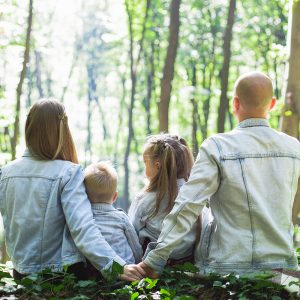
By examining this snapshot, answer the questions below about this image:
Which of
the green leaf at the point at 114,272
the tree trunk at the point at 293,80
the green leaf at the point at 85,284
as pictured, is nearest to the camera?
the green leaf at the point at 85,284

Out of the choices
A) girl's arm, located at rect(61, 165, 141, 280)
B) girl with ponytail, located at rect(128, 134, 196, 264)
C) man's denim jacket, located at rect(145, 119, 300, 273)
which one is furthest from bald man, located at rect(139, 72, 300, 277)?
girl with ponytail, located at rect(128, 134, 196, 264)

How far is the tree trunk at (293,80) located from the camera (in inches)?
225

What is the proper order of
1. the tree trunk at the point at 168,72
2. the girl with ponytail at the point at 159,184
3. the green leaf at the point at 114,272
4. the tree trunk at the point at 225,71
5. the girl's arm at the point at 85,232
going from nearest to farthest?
the green leaf at the point at 114,272
the girl's arm at the point at 85,232
the girl with ponytail at the point at 159,184
the tree trunk at the point at 168,72
the tree trunk at the point at 225,71

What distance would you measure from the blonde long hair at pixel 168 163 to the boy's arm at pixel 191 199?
613 millimetres

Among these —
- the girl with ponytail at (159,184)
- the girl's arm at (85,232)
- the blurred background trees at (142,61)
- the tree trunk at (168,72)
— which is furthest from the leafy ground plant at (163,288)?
→ the tree trunk at (168,72)

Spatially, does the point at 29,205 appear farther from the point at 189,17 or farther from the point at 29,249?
the point at 189,17

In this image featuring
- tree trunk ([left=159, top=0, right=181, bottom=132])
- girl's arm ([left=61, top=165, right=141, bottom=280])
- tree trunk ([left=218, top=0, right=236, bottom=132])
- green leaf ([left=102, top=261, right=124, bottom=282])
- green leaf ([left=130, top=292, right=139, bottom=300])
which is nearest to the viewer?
green leaf ([left=130, top=292, right=139, bottom=300])

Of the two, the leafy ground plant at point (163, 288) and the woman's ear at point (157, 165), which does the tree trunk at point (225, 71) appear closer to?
the woman's ear at point (157, 165)

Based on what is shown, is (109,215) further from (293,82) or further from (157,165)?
(293,82)

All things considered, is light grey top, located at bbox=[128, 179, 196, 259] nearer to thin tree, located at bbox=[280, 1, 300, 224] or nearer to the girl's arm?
the girl's arm

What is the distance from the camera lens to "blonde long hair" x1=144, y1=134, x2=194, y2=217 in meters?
4.10

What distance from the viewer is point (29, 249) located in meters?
3.90

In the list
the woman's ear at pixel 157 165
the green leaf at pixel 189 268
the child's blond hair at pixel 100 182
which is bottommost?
the green leaf at pixel 189 268

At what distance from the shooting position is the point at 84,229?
12.1 feet
